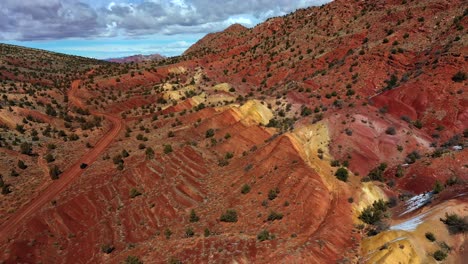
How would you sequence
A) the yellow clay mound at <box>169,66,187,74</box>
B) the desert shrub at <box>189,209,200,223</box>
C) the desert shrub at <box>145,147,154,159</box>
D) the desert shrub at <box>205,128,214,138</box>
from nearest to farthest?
the desert shrub at <box>189,209,200,223</box>
the desert shrub at <box>145,147,154,159</box>
the desert shrub at <box>205,128,214,138</box>
the yellow clay mound at <box>169,66,187,74</box>

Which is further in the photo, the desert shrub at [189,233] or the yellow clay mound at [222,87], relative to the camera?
the yellow clay mound at [222,87]

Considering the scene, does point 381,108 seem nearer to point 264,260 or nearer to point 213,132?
point 213,132

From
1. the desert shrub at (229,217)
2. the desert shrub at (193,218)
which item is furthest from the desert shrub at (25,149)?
the desert shrub at (229,217)

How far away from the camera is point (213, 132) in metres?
38.7

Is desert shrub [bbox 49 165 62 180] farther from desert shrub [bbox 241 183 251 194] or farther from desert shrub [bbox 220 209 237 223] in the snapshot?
desert shrub [bbox 241 183 251 194]

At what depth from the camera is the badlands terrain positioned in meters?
20.3

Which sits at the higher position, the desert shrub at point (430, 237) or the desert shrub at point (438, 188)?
the desert shrub at point (438, 188)

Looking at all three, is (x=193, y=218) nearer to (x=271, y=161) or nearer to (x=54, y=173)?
(x=271, y=161)

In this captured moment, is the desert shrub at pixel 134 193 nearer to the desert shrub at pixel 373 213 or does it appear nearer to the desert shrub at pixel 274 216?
the desert shrub at pixel 274 216

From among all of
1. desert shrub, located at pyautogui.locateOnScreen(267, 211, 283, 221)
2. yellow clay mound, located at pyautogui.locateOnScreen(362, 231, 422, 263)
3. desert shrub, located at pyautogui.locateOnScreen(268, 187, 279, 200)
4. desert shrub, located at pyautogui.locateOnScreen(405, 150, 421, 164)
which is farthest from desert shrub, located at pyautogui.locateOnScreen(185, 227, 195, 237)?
desert shrub, located at pyautogui.locateOnScreen(405, 150, 421, 164)

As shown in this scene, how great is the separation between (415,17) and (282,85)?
23.0m

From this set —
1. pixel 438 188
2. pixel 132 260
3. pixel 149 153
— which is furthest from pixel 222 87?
pixel 132 260

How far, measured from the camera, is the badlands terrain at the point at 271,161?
20.3 meters

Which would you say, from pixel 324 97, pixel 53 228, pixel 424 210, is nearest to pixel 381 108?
pixel 324 97
